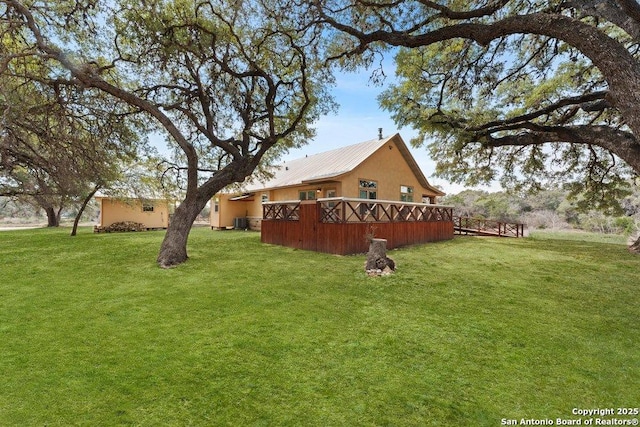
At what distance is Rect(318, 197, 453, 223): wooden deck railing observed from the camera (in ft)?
33.2

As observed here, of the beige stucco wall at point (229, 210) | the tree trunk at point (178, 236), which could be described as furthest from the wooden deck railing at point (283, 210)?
the beige stucco wall at point (229, 210)

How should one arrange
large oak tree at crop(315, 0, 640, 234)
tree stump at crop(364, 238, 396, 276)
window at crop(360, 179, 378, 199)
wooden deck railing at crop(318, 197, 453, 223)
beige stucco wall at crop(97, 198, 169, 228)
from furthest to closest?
beige stucco wall at crop(97, 198, 169, 228) < window at crop(360, 179, 378, 199) < wooden deck railing at crop(318, 197, 453, 223) < tree stump at crop(364, 238, 396, 276) < large oak tree at crop(315, 0, 640, 234)

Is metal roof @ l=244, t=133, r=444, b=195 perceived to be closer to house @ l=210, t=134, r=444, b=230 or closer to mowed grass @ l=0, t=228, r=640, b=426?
house @ l=210, t=134, r=444, b=230

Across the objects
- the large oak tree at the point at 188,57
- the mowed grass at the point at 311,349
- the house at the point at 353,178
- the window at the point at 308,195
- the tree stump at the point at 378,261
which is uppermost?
the large oak tree at the point at 188,57

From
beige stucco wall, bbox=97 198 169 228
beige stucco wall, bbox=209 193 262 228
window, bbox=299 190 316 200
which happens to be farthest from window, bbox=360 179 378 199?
beige stucco wall, bbox=97 198 169 228

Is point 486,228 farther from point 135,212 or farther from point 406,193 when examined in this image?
point 135,212

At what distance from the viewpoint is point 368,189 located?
619 inches

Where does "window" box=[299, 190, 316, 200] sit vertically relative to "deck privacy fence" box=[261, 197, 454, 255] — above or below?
above

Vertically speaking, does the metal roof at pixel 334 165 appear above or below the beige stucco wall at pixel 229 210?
above

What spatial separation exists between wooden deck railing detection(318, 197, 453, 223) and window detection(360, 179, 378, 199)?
2855 millimetres

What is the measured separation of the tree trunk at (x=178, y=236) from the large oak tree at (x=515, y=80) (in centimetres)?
629

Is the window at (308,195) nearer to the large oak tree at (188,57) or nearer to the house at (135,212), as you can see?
the large oak tree at (188,57)

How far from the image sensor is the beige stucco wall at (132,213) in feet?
72.2

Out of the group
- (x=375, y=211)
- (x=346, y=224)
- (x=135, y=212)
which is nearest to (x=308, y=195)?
(x=375, y=211)
